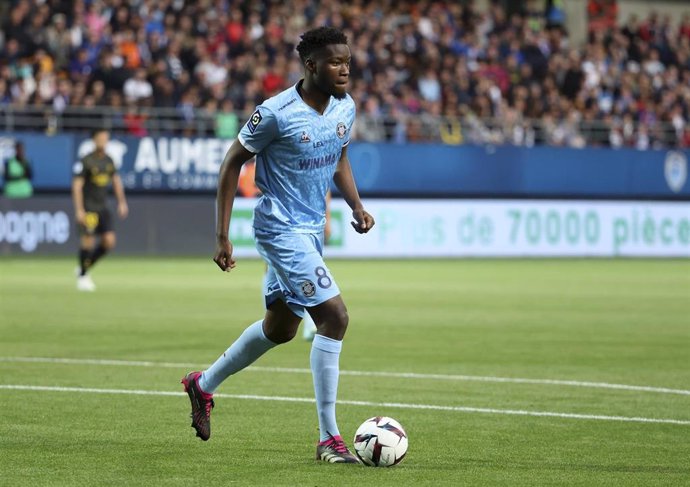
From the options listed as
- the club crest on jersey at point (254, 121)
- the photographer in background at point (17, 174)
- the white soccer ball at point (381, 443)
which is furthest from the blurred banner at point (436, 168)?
the white soccer ball at point (381, 443)

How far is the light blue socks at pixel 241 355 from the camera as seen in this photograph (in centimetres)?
767

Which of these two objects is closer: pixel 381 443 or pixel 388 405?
pixel 381 443

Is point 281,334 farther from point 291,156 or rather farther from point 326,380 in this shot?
point 291,156

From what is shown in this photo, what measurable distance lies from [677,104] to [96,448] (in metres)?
33.1

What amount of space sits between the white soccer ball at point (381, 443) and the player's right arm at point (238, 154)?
112 cm

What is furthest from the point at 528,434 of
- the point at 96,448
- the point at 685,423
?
the point at 96,448

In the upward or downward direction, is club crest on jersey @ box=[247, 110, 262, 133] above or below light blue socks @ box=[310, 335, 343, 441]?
above

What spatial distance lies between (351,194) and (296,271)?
89 cm

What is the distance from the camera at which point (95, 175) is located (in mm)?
22062

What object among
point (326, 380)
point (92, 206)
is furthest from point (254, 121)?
point (92, 206)

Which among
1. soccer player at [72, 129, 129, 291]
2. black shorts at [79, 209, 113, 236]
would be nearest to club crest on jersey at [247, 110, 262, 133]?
soccer player at [72, 129, 129, 291]

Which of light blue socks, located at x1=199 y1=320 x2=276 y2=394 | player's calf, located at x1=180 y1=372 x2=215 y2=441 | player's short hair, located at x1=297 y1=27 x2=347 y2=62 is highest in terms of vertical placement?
player's short hair, located at x1=297 y1=27 x2=347 y2=62

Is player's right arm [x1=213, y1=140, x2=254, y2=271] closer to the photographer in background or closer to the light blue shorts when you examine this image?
the light blue shorts

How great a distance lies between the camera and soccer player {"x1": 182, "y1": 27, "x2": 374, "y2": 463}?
24.0ft
